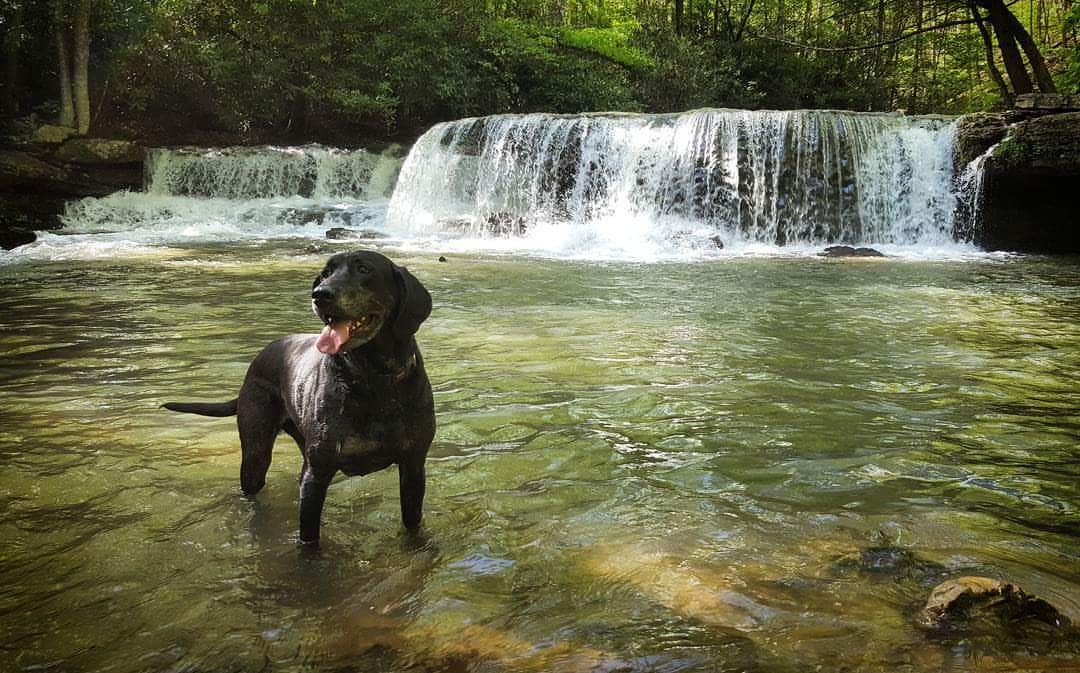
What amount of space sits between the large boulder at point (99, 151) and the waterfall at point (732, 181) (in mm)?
7921

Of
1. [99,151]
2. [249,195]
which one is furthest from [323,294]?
[99,151]

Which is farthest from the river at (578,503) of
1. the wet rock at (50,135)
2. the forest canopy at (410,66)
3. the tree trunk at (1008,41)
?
the forest canopy at (410,66)

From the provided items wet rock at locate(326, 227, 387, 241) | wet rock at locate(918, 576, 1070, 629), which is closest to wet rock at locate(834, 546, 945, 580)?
wet rock at locate(918, 576, 1070, 629)

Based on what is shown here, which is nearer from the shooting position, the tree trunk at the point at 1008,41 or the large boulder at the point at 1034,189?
the large boulder at the point at 1034,189

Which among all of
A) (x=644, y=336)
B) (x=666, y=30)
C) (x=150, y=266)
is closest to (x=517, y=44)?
(x=666, y=30)

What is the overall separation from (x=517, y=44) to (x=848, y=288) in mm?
18629

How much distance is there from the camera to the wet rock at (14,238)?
15537 mm

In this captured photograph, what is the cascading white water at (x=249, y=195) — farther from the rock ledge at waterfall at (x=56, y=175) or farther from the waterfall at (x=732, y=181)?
the waterfall at (x=732, y=181)

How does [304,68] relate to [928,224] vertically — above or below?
above

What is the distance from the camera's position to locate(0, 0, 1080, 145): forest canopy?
21781 millimetres

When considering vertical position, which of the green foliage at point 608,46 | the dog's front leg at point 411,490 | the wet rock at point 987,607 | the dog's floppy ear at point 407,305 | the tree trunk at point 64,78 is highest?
the green foliage at point 608,46

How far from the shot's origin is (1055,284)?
11031 millimetres

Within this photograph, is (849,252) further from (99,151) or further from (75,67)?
(75,67)

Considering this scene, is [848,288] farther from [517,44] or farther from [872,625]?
[517,44]
